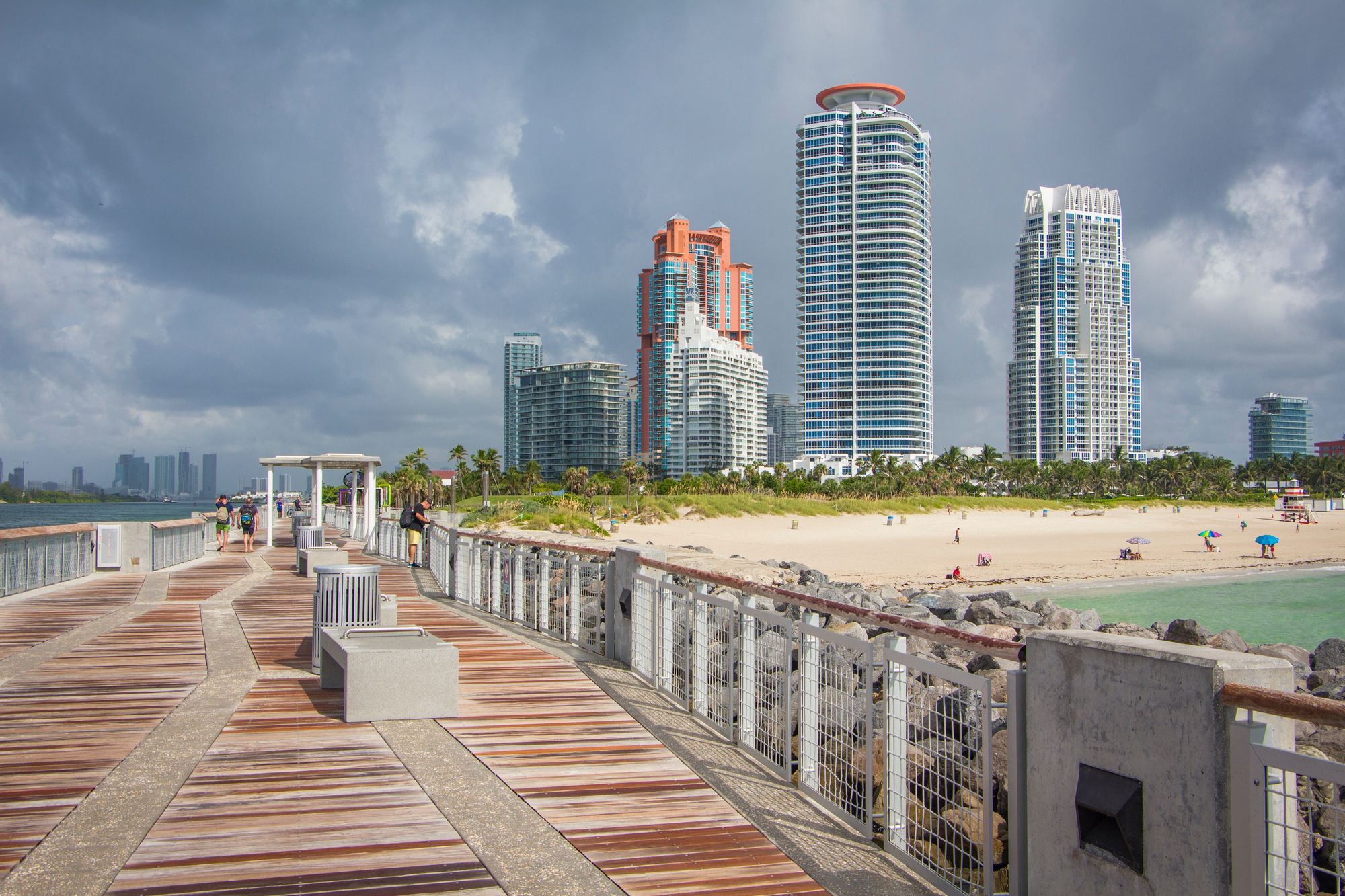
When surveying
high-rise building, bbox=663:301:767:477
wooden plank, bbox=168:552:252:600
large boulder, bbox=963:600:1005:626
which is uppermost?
high-rise building, bbox=663:301:767:477

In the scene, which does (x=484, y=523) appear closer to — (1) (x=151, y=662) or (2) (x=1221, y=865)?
(1) (x=151, y=662)

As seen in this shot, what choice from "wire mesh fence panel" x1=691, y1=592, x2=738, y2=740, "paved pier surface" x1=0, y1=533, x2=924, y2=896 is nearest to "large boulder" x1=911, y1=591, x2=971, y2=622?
"paved pier surface" x1=0, y1=533, x2=924, y2=896

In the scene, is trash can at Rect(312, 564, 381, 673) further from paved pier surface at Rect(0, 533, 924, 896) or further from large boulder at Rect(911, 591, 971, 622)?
large boulder at Rect(911, 591, 971, 622)

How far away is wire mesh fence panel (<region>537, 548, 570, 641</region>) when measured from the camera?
11.0 m

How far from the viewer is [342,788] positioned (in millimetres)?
Result: 5238

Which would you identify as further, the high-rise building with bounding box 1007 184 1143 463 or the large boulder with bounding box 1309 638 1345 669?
the high-rise building with bounding box 1007 184 1143 463

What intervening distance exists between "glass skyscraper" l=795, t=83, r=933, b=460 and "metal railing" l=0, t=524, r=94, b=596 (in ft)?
443

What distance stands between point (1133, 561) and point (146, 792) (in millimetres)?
42745

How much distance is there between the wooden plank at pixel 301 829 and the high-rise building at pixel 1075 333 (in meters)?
186

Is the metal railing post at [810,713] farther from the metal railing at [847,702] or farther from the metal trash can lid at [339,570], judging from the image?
the metal trash can lid at [339,570]

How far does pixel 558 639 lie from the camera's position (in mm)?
10898

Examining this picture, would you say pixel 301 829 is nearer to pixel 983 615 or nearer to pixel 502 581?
pixel 502 581

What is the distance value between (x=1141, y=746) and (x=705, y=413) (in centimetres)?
17894

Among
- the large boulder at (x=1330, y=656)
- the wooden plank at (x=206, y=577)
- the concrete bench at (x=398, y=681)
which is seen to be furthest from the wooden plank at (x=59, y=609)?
the large boulder at (x=1330, y=656)
